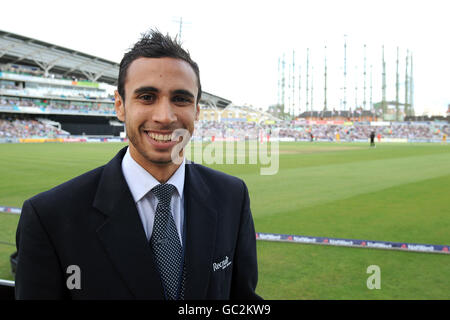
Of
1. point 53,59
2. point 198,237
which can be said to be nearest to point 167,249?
point 198,237

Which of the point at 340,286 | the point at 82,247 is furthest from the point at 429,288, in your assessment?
the point at 82,247

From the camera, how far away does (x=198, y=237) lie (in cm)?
193

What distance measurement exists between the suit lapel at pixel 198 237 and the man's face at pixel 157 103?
234 millimetres

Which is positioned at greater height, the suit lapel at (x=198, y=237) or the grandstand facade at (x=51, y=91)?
the grandstand facade at (x=51, y=91)

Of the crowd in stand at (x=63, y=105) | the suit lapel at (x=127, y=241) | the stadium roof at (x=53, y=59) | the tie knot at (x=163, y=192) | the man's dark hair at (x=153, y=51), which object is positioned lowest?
the suit lapel at (x=127, y=241)

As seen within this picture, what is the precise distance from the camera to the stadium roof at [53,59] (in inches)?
2489

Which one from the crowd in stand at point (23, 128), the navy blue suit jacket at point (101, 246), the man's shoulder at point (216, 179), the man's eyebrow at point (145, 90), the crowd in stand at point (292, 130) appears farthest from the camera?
the crowd in stand at point (292, 130)

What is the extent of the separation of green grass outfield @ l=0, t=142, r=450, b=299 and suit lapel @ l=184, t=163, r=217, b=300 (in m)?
3.09

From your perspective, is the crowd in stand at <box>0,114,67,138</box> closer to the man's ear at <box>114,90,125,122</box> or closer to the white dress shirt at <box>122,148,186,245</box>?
the man's ear at <box>114,90,125,122</box>

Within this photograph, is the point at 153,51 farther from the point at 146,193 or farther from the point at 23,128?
the point at 23,128

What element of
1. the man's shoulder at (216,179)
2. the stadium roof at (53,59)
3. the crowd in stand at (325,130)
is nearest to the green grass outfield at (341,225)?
the man's shoulder at (216,179)

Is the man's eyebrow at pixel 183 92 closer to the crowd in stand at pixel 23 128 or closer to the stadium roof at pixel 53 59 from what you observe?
the crowd in stand at pixel 23 128

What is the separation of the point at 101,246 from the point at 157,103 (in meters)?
0.72
